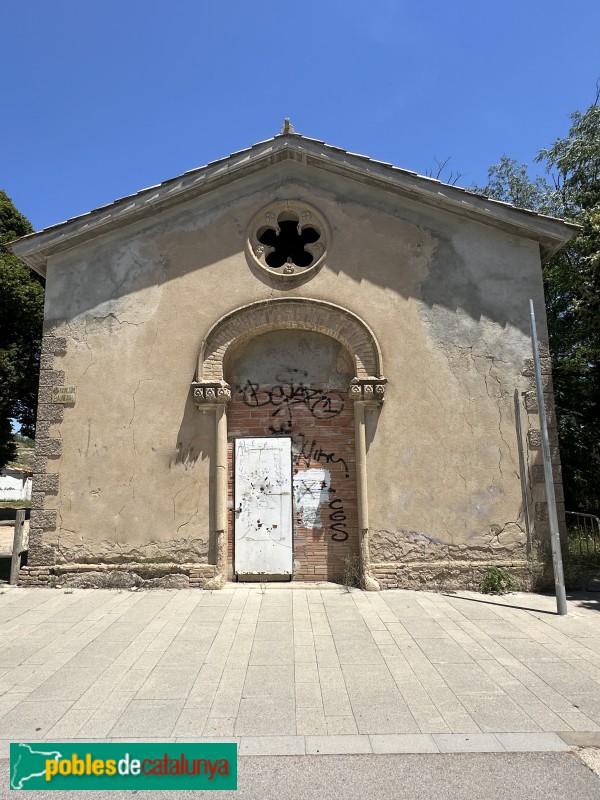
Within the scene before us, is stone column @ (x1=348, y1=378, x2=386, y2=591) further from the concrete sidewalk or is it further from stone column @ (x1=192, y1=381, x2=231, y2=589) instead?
stone column @ (x1=192, y1=381, x2=231, y2=589)

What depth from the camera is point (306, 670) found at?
4.71 m

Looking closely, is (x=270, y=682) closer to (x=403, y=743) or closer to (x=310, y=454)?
(x=403, y=743)

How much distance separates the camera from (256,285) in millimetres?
8336

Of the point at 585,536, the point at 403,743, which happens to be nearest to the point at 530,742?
the point at 403,743

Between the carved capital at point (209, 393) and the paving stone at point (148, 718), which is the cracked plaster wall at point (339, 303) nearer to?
the carved capital at point (209, 393)

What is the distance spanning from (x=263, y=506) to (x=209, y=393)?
1.92m

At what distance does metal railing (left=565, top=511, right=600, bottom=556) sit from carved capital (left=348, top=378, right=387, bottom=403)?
3786 mm

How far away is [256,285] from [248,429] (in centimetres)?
232

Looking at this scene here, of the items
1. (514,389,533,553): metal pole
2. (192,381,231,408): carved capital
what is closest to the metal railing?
(514,389,533,553): metal pole

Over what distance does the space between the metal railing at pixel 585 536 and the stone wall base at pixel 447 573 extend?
1579mm

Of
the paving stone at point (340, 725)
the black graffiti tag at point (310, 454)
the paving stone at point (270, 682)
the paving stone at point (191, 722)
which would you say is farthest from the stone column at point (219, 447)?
the paving stone at point (340, 725)

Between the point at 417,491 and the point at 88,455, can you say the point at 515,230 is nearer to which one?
the point at 417,491

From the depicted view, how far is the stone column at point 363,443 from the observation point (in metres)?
7.58

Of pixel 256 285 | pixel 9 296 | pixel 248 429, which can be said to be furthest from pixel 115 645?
pixel 9 296
